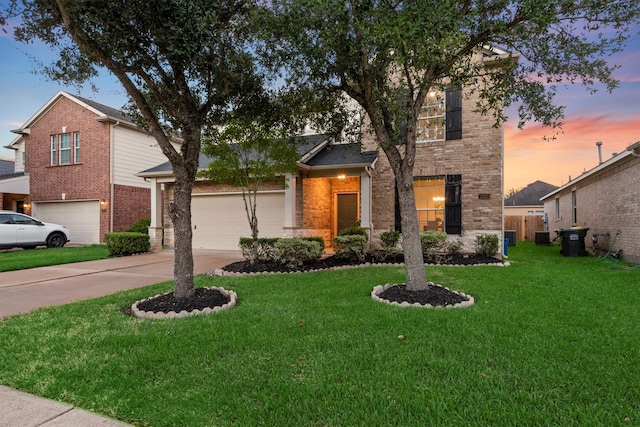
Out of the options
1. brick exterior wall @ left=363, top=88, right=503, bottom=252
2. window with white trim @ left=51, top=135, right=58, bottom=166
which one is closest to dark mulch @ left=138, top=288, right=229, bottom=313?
brick exterior wall @ left=363, top=88, right=503, bottom=252

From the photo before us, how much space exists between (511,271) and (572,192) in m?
12.0

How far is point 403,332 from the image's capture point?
155 inches

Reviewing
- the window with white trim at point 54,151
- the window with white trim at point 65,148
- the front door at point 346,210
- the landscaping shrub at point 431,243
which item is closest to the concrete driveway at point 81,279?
the front door at point 346,210

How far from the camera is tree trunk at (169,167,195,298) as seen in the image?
5.34 metres

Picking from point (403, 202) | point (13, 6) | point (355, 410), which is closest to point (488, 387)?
point (355, 410)

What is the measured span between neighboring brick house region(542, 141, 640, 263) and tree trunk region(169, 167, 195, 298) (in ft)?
36.0

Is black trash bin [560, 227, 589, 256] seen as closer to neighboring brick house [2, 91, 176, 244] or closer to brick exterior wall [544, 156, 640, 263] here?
brick exterior wall [544, 156, 640, 263]

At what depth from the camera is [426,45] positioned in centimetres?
423

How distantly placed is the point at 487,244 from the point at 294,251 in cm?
563

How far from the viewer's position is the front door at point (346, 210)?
43.7 feet

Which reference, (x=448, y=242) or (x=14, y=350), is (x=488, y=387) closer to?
(x=14, y=350)

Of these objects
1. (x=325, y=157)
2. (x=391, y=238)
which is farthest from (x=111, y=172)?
(x=391, y=238)

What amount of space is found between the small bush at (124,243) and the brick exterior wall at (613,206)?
604 inches

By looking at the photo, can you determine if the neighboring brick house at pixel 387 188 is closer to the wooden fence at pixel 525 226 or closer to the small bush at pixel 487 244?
the small bush at pixel 487 244
